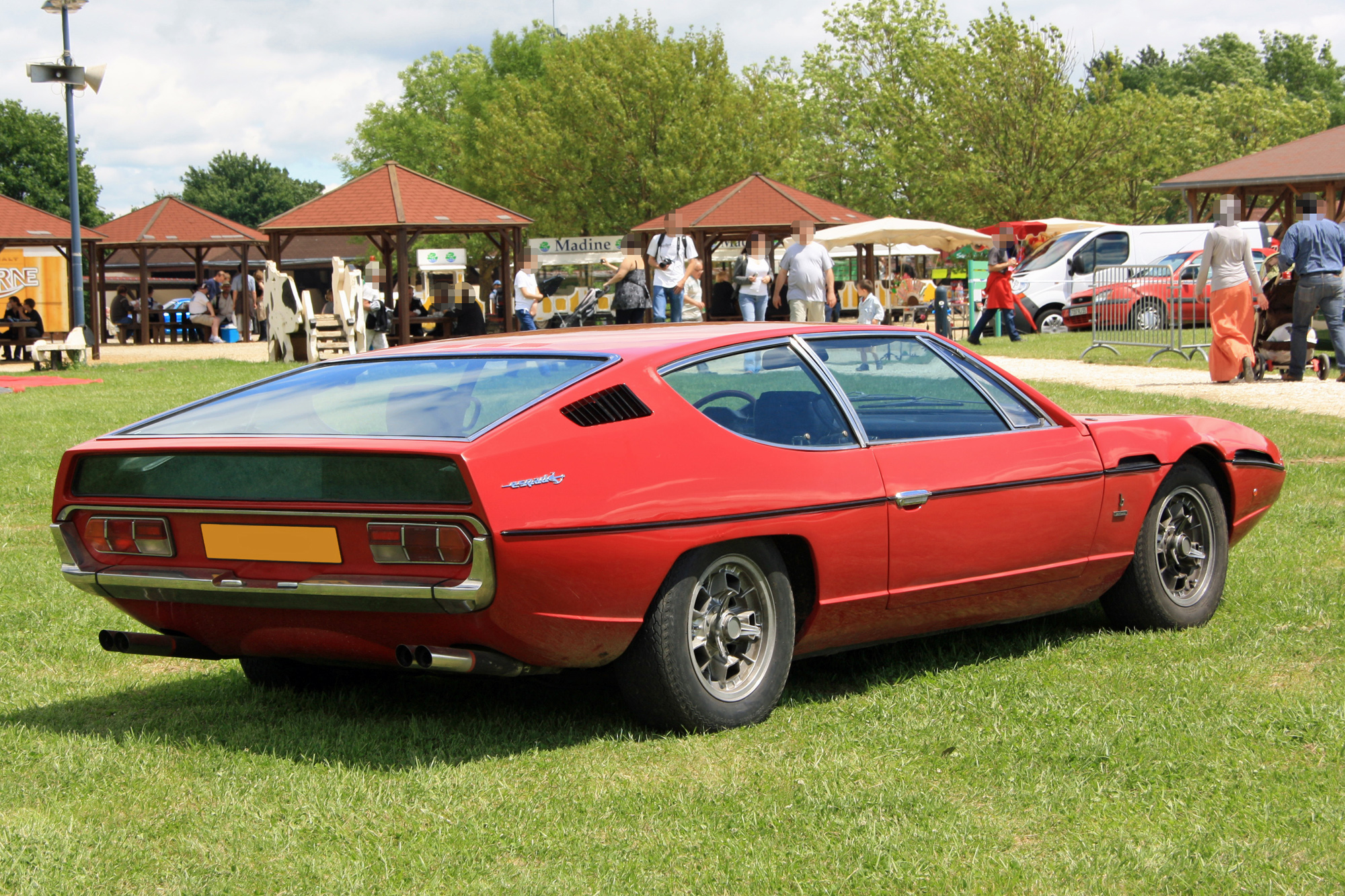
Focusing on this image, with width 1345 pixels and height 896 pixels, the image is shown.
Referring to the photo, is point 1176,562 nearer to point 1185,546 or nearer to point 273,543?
point 1185,546

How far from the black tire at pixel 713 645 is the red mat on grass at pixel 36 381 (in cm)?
1591

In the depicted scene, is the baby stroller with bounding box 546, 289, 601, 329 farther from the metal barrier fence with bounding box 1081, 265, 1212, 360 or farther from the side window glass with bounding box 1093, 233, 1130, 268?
the metal barrier fence with bounding box 1081, 265, 1212, 360

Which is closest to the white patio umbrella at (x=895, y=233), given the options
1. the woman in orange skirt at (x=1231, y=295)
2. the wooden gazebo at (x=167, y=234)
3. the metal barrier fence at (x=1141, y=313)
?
the metal barrier fence at (x=1141, y=313)

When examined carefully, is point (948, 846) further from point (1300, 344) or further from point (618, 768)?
point (1300, 344)

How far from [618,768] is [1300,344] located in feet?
43.2

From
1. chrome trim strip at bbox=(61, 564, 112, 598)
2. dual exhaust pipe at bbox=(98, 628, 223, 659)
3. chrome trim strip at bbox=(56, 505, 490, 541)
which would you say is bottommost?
dual exhaust pipe at bbox=(98, 628, 223, 659)

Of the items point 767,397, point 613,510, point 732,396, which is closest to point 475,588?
point 613,510

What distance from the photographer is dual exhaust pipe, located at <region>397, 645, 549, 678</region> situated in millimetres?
3654

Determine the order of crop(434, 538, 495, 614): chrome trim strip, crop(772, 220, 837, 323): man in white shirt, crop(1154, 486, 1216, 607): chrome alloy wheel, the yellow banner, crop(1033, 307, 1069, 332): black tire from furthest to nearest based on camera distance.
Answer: the yellow banner < crop(1033, 307, 1069, 332): black tire < crop(772, 220, 837, 323): man in white shirt < crop(1154, 486, 1216, 607): chrome alloy wheel < crop(434, 538, 495, 614): chrome trim strip

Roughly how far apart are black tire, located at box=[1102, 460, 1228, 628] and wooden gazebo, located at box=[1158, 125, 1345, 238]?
88.4 ft

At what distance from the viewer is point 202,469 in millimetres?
3867

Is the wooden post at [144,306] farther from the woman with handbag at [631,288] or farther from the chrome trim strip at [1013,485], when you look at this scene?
the chrome trim strip at [1013,485]

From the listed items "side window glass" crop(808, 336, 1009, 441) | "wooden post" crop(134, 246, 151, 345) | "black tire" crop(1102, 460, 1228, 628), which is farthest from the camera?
"wooden post" crop(134, 246, 151, 345)

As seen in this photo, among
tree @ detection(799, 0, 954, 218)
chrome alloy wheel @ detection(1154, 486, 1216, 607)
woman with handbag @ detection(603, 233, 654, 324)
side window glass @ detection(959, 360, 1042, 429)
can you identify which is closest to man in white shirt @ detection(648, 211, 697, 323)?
woman with handbag @ detection(603, 233, 654, 324)
